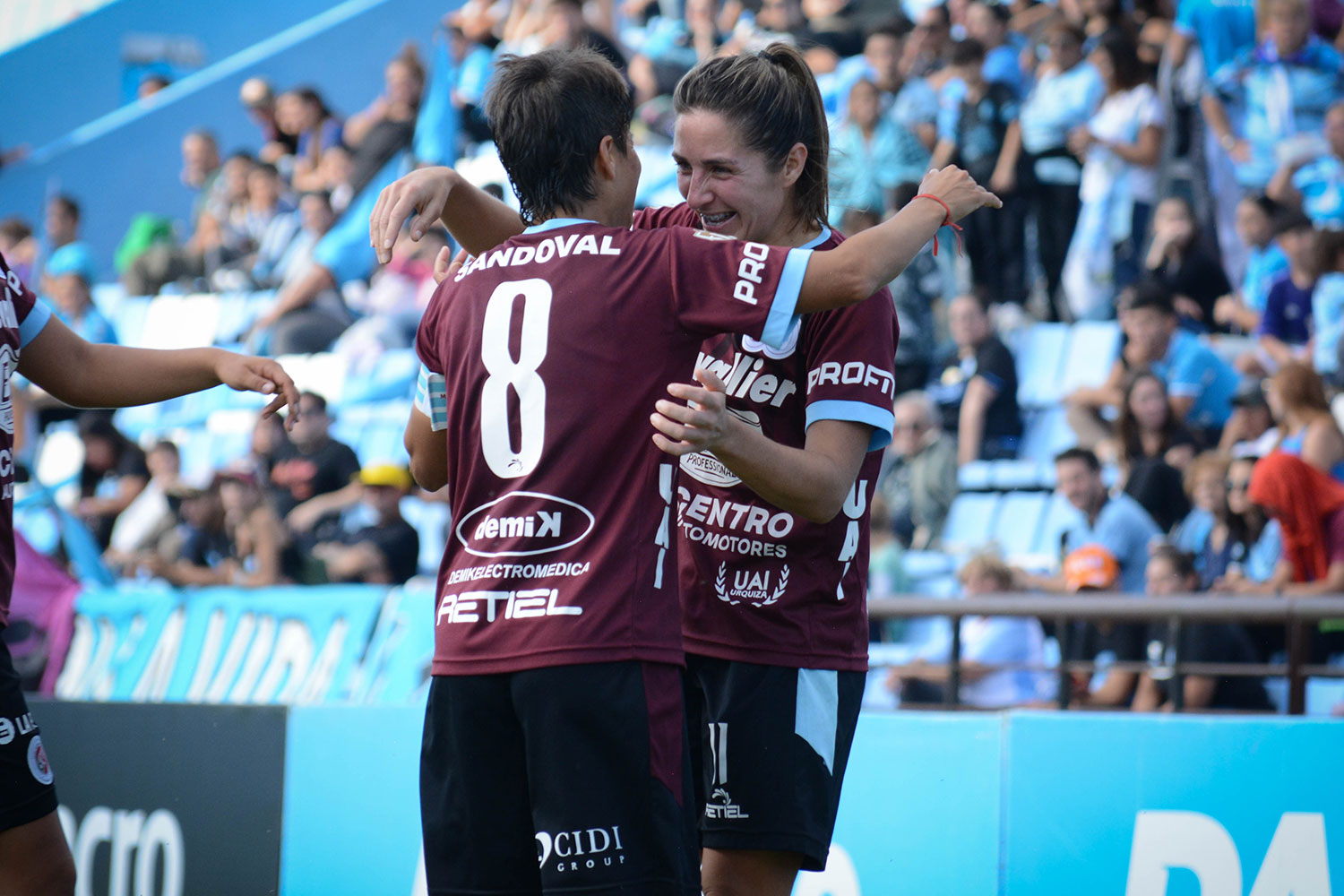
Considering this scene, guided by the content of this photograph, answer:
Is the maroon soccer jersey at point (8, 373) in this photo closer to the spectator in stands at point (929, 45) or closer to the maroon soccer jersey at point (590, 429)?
the maroon soccer jersey at point (590, 429)

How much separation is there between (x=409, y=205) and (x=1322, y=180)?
714 cm

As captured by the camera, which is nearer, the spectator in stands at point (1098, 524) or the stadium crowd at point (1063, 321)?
the stadium crowd at point (1063, 321)

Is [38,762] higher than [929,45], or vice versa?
[929,45]

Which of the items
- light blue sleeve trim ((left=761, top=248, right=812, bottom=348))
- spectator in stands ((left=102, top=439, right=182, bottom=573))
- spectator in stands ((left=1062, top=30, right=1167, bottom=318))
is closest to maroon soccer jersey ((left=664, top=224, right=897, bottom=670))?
light blue sleeve trim ((left=761, top=248, right=812, bottom=348))

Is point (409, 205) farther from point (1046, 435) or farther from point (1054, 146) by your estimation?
point (1054, 146)

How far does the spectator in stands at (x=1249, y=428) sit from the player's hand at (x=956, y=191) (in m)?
4.97

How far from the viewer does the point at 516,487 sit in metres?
2.58

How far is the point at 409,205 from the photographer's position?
2.79 metres

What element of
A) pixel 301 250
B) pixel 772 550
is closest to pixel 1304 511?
pixel 772 550

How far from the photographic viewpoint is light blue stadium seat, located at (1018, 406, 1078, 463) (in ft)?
29.1

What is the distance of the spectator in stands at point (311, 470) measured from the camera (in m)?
9.57

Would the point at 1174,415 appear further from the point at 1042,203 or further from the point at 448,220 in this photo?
the point at 448,220

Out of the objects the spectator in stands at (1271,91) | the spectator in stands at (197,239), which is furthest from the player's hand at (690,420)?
the spectator in stands at (197,239)

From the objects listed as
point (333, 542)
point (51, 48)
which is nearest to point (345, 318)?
point (333, 542)
